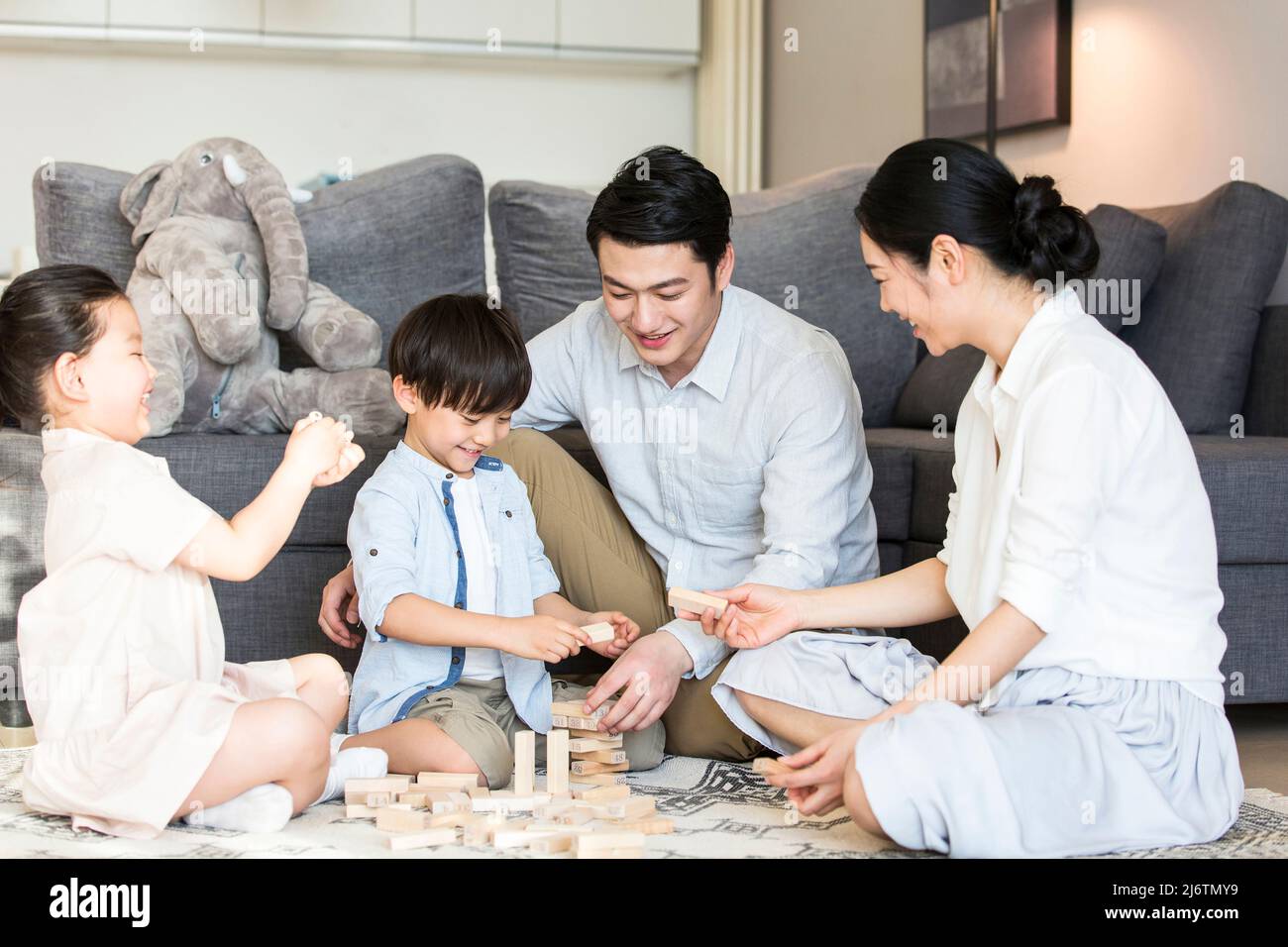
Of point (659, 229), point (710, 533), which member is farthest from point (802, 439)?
point (659, 229)

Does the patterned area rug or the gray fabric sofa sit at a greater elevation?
the gray fabric sofa

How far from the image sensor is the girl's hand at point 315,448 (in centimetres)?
155

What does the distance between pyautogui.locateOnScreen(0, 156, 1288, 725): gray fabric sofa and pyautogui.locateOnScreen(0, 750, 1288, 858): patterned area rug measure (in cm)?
54

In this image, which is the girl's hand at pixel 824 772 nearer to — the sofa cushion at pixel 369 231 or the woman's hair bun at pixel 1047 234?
the woman's hair bun at pixel 1047 234

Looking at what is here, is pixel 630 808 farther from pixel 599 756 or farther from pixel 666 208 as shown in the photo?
pixel 666 208

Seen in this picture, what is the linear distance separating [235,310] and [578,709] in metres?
1.14

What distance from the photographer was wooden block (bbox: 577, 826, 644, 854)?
1.37 metres

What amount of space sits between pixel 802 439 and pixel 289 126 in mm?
3779

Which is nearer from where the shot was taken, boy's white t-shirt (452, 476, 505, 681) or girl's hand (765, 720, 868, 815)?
girl's hand (765, 720, 868, 815)

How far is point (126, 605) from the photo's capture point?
4.99 ft

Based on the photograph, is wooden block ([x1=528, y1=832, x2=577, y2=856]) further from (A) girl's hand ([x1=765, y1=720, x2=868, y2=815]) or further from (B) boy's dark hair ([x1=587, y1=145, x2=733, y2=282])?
(B) boy's dark hair ([x1=587, y1=145, x2=733, y2=282])

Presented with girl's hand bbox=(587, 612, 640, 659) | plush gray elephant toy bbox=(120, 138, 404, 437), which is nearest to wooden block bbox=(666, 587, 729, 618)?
girl's hand bbox=(587, 612, 640, 659)

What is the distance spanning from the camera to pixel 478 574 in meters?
1.85
